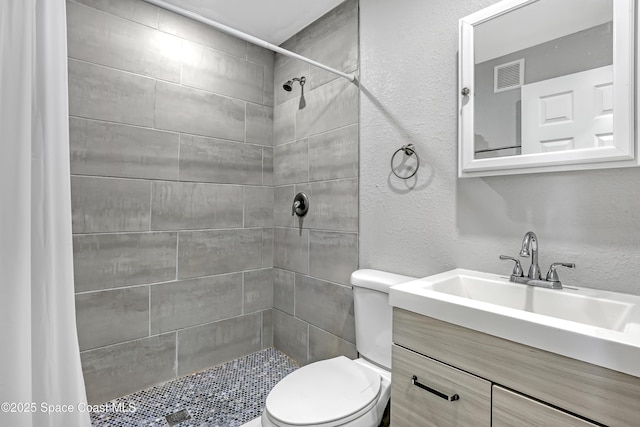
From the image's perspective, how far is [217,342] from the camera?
2.19m

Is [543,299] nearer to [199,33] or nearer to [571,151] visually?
[571,151]

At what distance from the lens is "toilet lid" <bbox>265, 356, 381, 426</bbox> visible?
1169 mm

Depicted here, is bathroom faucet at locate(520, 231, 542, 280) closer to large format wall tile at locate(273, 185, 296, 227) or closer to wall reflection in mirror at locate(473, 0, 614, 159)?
wall reflection in mirror at locate(473, 0, 614, 159)

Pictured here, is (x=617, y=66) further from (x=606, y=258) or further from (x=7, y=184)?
(x=7, y=184)

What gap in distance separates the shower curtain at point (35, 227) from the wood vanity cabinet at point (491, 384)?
955 mm

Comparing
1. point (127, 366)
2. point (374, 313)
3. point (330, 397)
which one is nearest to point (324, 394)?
point (330, 397)

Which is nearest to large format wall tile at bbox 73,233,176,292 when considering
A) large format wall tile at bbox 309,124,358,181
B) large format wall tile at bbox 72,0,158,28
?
large format wall tile at bbox 309,124,358,181

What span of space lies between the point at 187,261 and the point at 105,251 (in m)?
0.44

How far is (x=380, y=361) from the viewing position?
155 centimetres

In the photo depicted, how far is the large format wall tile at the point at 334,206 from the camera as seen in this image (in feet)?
6.27

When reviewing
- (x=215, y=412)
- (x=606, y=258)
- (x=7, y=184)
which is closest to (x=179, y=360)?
(x=215, y=412)

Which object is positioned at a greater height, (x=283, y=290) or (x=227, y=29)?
(x=227, y=29)

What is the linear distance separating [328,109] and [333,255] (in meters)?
0.89

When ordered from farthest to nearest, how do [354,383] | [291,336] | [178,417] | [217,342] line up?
[291,336]
[217,342]
[178,417]
[354,383]
